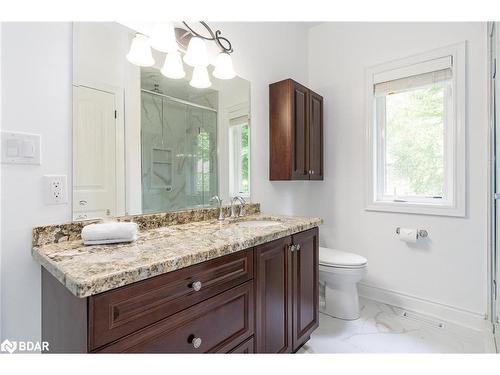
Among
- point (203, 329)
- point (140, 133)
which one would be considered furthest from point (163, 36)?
point (203, 329)

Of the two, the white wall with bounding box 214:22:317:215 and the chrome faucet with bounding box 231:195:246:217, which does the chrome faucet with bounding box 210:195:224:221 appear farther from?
the white wall with bounding box 214:22:317:215

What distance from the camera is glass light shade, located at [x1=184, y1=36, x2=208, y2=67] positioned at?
5.06ft

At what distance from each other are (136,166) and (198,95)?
0.64 meters

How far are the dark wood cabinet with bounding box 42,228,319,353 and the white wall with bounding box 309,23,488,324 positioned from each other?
1.09 meters

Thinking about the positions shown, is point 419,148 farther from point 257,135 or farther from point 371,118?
point 257,135

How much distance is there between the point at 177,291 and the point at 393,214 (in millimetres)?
2004

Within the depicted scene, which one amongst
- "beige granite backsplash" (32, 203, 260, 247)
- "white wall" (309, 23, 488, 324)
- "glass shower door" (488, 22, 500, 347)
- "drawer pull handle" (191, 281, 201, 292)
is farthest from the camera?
"white wall" (309, 23, 488, 324)

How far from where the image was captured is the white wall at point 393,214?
1.90 m

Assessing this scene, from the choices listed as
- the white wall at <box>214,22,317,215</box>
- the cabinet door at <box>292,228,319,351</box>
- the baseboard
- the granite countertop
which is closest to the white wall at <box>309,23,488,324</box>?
the baseboard

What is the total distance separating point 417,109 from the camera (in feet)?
7.21

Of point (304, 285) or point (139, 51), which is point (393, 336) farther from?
point (139, 51)

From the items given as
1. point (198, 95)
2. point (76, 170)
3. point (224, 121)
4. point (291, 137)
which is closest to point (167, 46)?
point (198, 95)
